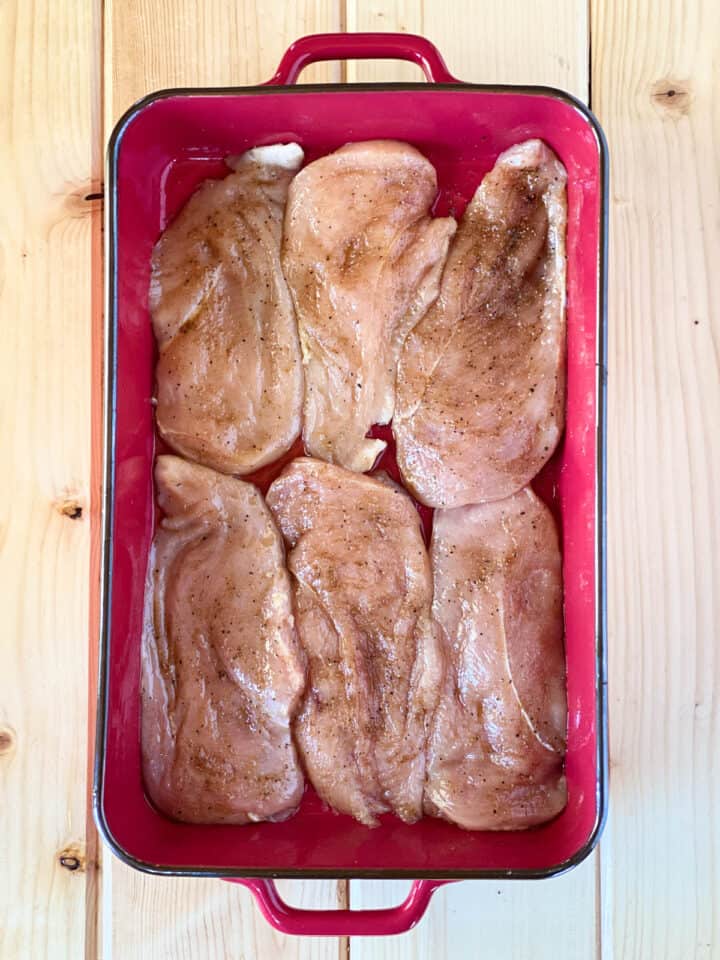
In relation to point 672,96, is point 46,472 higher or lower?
lower

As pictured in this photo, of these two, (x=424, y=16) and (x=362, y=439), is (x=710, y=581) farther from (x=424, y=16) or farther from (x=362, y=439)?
(x=424, y=16)

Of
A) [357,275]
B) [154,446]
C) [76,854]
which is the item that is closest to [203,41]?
[357,275]

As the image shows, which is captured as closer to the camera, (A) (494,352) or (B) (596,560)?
(B) (596,560)

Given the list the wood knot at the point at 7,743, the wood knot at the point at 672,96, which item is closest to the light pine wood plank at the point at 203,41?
the wood knot at the point at 672,96

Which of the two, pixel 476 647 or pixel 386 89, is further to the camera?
pixel 476 647

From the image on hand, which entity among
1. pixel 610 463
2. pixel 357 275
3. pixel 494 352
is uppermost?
pixel 357 275

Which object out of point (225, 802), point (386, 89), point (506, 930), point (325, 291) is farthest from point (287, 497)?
point (506, 930)

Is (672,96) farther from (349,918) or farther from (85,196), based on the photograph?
(349,918)
